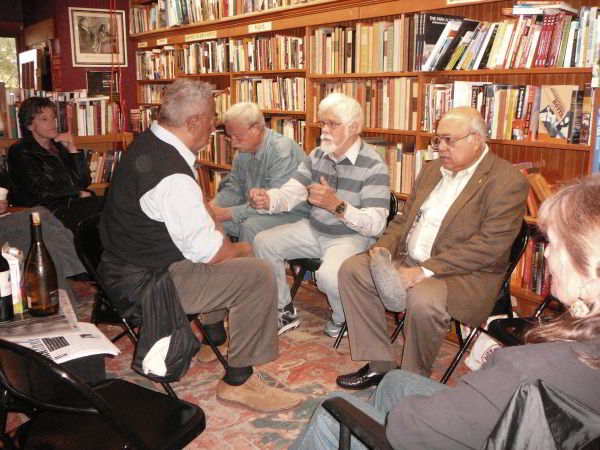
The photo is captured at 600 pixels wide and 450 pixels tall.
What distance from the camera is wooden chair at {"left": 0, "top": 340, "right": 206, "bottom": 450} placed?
1.30 meters

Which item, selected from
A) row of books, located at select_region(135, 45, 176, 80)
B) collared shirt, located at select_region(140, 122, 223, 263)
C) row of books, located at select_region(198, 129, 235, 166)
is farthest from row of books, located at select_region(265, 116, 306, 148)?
collared shirt, located at select_region(140, 122, 223, 263)

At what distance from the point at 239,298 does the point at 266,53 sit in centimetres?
266

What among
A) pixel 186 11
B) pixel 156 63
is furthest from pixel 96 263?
pixel 156 63

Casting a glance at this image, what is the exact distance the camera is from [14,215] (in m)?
3.04

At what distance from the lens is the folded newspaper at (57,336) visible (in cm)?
171

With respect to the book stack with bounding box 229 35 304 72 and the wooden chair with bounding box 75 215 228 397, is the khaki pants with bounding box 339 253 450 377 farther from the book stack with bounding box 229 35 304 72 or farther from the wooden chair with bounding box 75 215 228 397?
the book stack with bounding box 229 35 304 72

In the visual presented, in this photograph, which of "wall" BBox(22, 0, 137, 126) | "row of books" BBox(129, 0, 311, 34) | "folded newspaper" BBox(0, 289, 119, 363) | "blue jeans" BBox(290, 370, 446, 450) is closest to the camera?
"blue jeans" BBox(290, 370, 446, 450)

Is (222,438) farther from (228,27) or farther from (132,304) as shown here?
(228,27)

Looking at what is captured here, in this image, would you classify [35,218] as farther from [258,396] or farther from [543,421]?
[543,421]

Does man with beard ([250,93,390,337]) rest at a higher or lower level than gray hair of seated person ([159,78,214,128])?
lower

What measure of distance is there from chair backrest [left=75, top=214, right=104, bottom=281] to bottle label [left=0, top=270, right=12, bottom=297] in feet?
1.61

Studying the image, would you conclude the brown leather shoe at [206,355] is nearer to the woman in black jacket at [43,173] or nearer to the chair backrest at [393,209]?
the chair backrest at [393,209]

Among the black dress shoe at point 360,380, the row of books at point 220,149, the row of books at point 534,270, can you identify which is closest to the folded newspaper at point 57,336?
the black dress shoe at point 360,380

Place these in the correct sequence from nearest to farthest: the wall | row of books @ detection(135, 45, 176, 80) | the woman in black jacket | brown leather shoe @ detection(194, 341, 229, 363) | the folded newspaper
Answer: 1. the folded newspaper
2. brown leather shoe @ detection(194, 341, 229, 363)
3. the woman in black jacket
4. row of books @ detection(135, 45, 176, 80)
5. the wall
